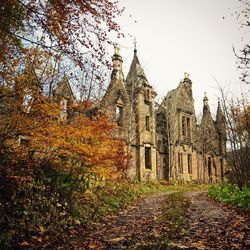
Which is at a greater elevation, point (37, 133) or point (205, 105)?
point (205, 105)

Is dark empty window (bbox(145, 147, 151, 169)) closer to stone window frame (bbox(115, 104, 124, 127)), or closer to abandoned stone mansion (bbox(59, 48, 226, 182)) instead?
abandoned stone mansion (bbox(59, 48, 226, 182))

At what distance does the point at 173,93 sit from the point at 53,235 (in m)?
27.4

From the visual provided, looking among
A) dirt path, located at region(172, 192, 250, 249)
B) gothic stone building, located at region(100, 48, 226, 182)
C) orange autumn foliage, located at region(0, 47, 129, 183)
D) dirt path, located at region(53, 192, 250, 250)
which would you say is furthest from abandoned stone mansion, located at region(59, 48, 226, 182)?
dirt path, located at region(172, 192, 250, 249)

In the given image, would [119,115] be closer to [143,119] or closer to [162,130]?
[143,119]

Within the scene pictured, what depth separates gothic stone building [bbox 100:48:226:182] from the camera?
23.8 m

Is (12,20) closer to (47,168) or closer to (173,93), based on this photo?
(47,168)

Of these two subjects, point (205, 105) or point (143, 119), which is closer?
point (143, 119)

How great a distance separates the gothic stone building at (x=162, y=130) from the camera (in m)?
23.8

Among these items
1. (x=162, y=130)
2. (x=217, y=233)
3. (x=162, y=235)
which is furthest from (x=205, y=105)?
(x=162, y=235)

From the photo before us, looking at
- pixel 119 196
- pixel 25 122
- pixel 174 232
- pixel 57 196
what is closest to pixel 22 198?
pixel 57 196

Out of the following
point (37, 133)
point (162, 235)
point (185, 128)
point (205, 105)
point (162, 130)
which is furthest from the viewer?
point (205, 105)

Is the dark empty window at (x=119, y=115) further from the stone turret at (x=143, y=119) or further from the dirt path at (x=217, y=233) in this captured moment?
the dirt path at (x=217, y=233)

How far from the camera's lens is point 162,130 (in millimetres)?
29906

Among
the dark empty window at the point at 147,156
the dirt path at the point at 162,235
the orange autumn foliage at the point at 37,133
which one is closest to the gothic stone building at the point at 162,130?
the dark empty window at the point at 147,156
